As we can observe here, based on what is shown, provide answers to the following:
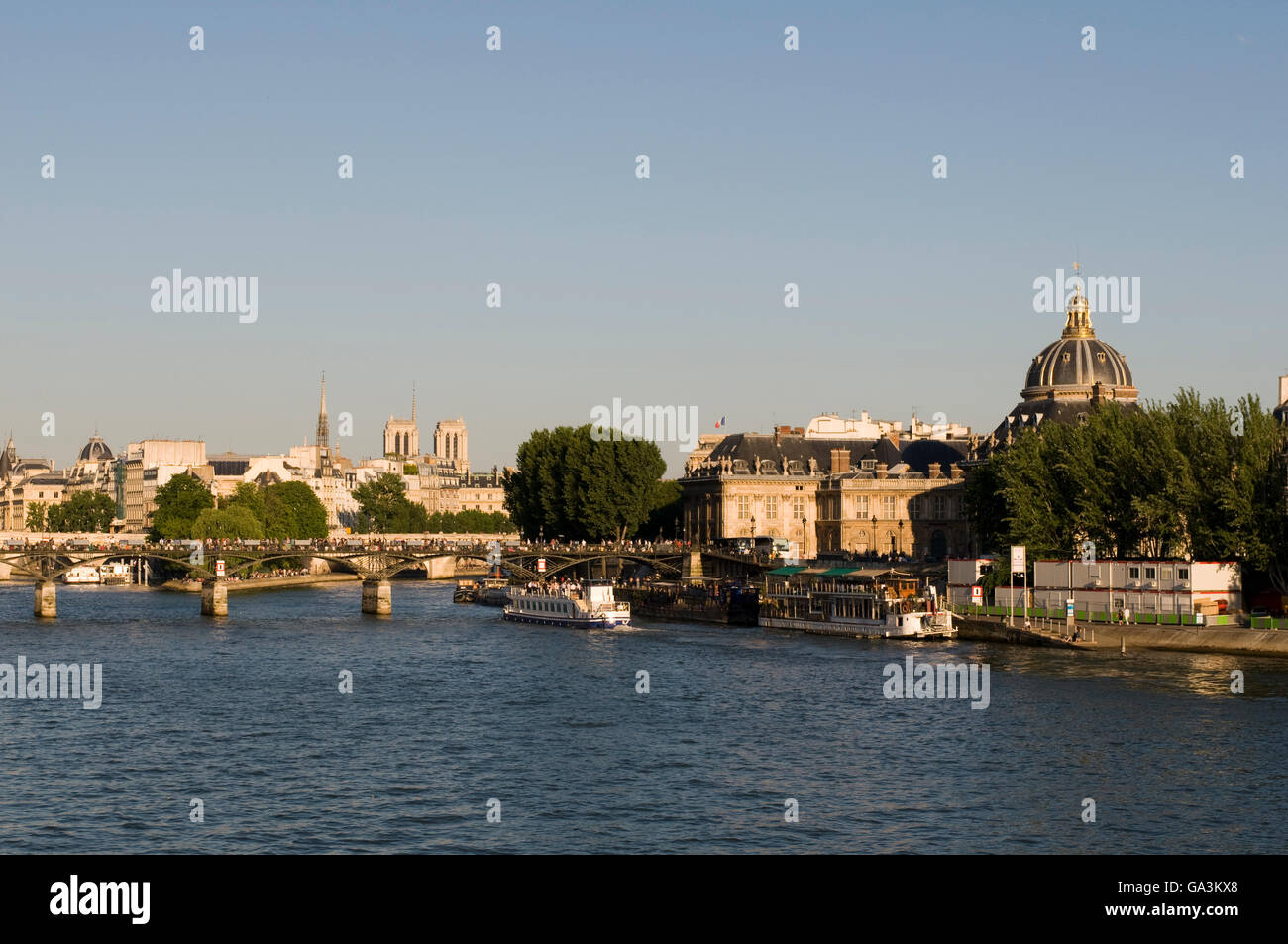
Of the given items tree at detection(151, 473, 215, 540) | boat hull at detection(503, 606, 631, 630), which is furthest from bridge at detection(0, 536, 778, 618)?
tree at detection(151, 473, 215, 540)

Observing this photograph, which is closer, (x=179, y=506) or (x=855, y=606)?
(x=855, y=606)

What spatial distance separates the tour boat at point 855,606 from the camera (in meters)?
76.3

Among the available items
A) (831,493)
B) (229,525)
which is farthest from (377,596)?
(229,525)

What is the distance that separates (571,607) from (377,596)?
12337 mm

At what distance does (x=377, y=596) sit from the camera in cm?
9394

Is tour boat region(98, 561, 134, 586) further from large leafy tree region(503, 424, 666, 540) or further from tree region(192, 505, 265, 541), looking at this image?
large leafy tree region(503, 424, 666, 540)

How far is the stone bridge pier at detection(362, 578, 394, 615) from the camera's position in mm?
94000

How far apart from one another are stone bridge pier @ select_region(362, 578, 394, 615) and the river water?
2534 centimetres

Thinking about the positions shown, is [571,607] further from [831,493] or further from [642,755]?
[642,755]

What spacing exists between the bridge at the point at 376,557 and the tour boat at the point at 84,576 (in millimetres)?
23944

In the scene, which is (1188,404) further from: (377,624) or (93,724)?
(93,724)

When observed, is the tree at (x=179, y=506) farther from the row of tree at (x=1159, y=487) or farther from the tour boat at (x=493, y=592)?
the row of tree at (x=1159, y=487)
